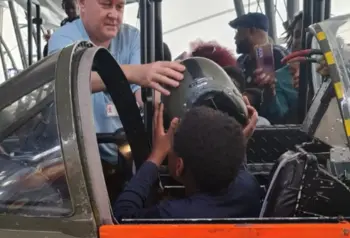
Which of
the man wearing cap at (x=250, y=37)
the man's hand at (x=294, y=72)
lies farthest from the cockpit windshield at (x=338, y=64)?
the man wearing cap at (x=250, y=37)

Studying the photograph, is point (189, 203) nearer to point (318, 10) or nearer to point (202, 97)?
point (202, 97)

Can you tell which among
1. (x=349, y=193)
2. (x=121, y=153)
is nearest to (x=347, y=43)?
(x=349, y=193)

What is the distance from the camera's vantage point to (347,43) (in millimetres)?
1811

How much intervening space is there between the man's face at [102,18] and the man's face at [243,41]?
184 centimetres

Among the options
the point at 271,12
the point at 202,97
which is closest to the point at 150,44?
the point at 202,97

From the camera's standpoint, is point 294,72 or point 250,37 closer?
point 294,72

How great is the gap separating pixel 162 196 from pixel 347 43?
3.34 feet

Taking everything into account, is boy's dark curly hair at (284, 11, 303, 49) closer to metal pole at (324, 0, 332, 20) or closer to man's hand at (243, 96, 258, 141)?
metal pole at (324, 0, 332, 20)

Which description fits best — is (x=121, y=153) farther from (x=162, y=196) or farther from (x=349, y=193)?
(x=349, y=193)

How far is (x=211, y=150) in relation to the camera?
1.60m

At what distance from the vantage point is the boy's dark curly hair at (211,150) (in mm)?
1605

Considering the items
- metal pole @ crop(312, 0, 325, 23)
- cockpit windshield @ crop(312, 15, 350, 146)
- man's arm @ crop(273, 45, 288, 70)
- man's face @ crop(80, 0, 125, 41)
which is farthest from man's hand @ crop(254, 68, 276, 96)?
cockpit windshield @ crop(312, 15, 350, 146)

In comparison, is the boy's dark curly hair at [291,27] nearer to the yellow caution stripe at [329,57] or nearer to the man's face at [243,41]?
the man's face at [243,41]

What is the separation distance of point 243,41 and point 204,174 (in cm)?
282
